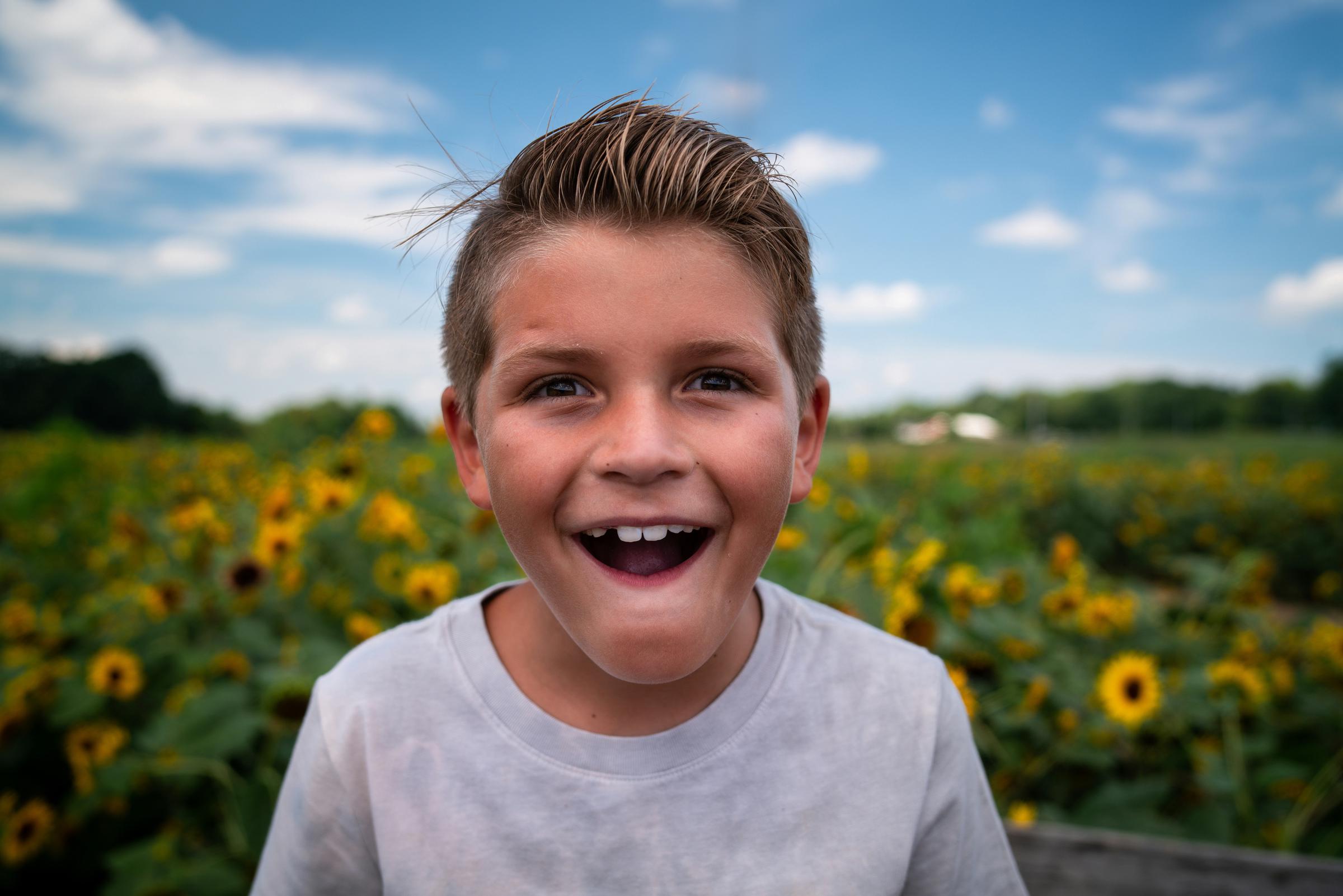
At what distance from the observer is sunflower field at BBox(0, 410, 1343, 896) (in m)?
1.87

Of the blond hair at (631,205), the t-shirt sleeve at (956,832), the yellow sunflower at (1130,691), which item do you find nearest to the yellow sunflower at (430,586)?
the blond hair at (631,205)

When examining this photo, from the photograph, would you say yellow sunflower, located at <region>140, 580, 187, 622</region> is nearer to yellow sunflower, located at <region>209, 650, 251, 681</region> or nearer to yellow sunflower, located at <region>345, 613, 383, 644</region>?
yellow sunflower, located at <region>209, 650, 251, 681</region>

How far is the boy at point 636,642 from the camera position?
3.03ft

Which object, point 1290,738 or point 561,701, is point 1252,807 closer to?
point 1290,738

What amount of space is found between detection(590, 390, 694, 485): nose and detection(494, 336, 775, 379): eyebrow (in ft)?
0.19

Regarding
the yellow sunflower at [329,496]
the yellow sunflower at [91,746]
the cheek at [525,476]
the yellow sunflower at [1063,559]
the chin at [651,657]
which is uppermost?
the cheek at [525,476]

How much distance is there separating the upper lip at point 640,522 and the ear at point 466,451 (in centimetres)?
23

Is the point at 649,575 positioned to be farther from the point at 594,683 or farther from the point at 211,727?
the point at 211,727

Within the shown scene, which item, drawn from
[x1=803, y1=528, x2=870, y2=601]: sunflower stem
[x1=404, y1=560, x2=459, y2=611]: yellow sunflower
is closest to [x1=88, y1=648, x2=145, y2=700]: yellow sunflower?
[x1=404, y1=560, x2=459, y2=611]: yellow sunflower

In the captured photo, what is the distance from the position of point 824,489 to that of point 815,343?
7.20ft

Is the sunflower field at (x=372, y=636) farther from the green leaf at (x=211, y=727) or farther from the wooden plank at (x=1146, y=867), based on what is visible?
the wooden plank at (x=1146, y=867)

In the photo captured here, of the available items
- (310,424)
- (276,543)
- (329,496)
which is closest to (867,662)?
(276,543)

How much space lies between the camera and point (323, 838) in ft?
3.57

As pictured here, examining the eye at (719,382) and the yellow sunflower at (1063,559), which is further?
the yellow sunflower at (1063,559)
